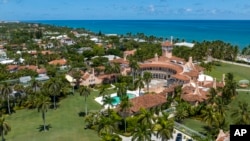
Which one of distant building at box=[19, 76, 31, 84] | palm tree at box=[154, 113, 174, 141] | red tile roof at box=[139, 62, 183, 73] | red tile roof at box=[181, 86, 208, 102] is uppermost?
red tile roof at box=[139, 62, 183, 73]

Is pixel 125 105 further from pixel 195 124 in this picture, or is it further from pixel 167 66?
pixel 167 66

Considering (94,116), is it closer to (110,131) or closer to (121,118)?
(121,118)

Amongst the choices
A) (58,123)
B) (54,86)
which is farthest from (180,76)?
(58,123)

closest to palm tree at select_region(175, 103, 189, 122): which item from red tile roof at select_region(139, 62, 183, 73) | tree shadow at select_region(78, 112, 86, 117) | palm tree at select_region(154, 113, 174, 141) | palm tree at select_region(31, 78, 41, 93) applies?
palm tree at select_region(154, 113, 174, 141)

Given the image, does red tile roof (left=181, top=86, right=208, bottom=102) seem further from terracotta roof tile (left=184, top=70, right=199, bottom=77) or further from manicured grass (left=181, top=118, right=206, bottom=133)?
terracotta roof tile (left=184, top=70, right=199, bottom=77)

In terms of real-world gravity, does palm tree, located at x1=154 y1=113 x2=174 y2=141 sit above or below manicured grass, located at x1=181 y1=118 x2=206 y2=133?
above

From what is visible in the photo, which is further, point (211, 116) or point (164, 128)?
point (211, 116)
